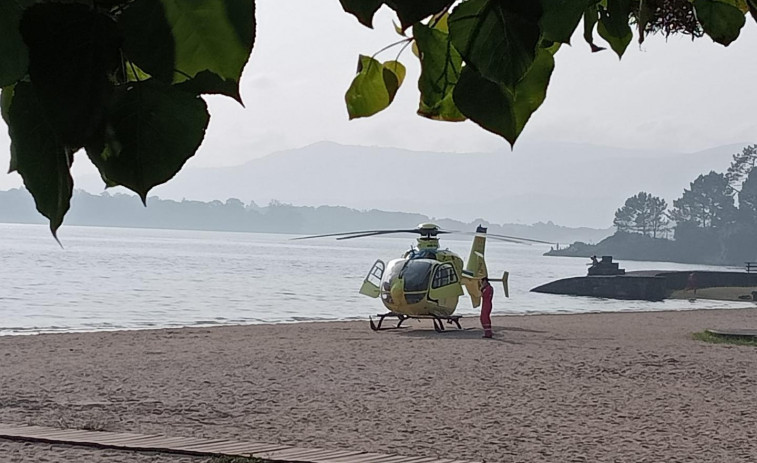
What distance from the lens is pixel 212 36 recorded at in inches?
17.5

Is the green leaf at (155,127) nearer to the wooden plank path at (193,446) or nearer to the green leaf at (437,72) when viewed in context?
the green leaf at (437,72)

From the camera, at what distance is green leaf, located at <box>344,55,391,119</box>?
2.54ft

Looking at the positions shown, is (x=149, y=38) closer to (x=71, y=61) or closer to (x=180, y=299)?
(x=71, y=61)

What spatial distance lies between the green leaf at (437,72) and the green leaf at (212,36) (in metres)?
0.21

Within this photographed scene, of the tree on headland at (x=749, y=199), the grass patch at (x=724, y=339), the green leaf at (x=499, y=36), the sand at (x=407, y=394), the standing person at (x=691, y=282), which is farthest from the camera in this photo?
the tree on headland at (x=749, y=199)

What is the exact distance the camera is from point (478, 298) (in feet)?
69.0

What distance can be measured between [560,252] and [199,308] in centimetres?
12540

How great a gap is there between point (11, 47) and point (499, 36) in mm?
252

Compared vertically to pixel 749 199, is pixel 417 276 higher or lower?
lower

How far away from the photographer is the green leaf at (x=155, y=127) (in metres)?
0.45

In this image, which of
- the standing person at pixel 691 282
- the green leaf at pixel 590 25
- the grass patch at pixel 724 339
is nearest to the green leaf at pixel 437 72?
the green leaf at pixel 590 25

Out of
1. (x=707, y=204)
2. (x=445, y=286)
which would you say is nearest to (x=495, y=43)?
(x=445, y=286)

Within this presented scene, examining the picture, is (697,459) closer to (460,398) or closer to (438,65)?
(460,398)

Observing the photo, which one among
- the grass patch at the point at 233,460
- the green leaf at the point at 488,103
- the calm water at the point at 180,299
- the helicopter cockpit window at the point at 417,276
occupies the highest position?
the green leaf at the point at 488,103
